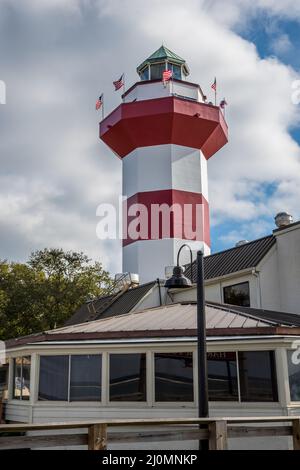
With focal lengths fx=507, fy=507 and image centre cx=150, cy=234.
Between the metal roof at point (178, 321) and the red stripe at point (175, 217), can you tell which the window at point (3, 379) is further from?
the red stripe at point (175, 217)

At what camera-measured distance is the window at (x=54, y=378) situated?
1230 centimetres

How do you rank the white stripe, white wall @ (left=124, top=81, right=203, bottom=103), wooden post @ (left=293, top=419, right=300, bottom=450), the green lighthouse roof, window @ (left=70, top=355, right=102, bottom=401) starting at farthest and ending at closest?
the green lighthouse roof < white wall @ (left=124, top=81, right=203, bottom=103) < the white stripe < window @ (left=70, top=355, right=102, bottom=401) < wooden post @ (left=293, top=419, right=300, bottom=450)

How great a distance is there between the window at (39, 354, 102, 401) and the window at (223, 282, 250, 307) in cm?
657

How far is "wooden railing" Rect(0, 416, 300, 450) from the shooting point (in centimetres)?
522

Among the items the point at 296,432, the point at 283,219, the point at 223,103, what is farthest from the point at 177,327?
the point at 223,103

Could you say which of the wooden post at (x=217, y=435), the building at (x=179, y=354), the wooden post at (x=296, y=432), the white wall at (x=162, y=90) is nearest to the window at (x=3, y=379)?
the building at (x=179, y=354)

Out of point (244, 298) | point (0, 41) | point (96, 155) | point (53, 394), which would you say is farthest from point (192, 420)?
point (96, 155)

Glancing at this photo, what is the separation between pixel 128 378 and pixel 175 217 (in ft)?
49.5

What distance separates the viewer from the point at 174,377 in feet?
38.7

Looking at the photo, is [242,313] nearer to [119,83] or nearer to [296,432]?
[296,432]

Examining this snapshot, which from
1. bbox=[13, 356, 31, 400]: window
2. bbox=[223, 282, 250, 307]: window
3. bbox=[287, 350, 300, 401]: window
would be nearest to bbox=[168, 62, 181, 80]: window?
bbox=[223, 282, 250, 307]: window

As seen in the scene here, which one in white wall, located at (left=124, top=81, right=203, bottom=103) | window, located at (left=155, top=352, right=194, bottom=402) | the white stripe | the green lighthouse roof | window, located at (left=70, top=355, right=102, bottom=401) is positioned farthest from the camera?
the green lighthouse roof

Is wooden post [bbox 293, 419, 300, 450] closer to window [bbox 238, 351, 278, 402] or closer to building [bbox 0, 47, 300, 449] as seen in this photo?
building [bbox 0, 47, 300, 449]
